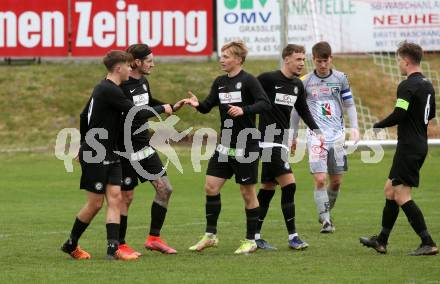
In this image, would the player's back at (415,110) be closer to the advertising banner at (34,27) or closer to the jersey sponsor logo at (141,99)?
the jersey sponsor logo at (141,99)

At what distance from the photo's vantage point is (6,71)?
28516 mm

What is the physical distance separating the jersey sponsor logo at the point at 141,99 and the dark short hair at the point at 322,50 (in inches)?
98.6

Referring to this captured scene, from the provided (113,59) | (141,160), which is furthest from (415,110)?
(113,59)

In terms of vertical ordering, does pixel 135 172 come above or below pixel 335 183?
above

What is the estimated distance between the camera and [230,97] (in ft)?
39.4

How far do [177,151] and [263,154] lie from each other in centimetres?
1245

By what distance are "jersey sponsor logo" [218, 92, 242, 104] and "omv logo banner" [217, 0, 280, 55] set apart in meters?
14.2

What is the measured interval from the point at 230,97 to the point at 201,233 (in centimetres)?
236

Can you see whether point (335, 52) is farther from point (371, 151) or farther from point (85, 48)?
point (85, 48)

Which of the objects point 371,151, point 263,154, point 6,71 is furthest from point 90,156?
point 6,71

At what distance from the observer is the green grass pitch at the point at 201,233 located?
10.3 metres

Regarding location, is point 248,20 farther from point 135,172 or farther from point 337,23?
point 135,172

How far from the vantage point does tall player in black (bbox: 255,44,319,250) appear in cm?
1239

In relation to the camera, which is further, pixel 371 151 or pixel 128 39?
pixel 128 39
